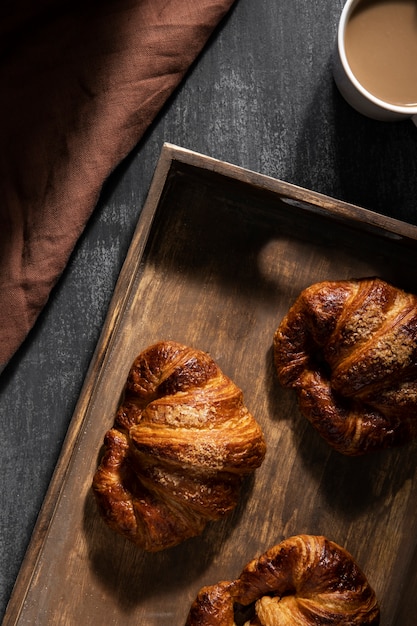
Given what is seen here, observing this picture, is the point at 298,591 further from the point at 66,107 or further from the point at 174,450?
the point at 66,107

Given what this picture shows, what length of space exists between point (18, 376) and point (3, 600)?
49 cm

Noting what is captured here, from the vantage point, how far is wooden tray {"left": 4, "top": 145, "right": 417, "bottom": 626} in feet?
5.84

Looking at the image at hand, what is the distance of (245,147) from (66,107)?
398 mm

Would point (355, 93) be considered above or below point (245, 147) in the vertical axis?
above

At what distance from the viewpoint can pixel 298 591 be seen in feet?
5.59

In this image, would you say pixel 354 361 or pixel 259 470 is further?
pixel 259 470

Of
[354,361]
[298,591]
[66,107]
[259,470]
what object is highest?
[66,107]

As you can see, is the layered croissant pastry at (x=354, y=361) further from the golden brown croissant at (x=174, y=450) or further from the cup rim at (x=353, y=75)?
the cup rim at (x=353, y=75)

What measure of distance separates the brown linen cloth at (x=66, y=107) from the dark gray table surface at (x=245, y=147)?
58 mm

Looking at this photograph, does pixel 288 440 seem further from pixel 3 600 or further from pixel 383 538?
pixel 3 600

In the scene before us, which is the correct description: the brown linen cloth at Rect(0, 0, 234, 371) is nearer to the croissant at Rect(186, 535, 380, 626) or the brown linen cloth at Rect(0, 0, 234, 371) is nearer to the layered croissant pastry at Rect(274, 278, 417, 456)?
the layered croissant pastry at Rect(274, 278, 417, 456)

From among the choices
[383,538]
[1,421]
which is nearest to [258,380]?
[383,538]

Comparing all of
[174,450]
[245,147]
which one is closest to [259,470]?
[174,450]

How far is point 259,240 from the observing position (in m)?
1.80
